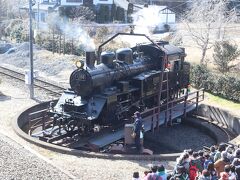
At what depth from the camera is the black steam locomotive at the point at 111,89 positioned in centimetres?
1513

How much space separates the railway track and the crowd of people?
1222 centimetres

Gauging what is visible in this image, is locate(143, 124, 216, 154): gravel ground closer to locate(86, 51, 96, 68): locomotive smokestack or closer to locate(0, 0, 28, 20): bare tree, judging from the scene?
locate(86, 51, 96, 68): locomotive smokestack

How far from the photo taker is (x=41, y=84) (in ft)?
78.1

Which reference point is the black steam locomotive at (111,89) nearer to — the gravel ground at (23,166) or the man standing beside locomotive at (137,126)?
the man standing beside locomotive at (137,126)

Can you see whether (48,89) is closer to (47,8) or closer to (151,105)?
(151,105)

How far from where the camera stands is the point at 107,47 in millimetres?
33219

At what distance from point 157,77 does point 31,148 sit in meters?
7.09

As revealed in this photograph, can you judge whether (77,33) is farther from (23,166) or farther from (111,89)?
(23,166)

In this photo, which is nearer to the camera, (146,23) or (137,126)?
(137,126)

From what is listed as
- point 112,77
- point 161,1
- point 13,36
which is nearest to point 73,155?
point 112,77

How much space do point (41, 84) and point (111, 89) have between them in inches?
354

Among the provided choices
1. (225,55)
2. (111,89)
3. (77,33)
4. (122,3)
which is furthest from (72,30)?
(111,89)

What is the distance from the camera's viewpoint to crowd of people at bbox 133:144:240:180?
9.08 meters

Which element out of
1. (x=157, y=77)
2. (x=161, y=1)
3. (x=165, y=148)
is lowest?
(x=165, y=148)
